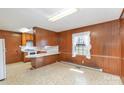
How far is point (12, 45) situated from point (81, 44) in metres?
4.40

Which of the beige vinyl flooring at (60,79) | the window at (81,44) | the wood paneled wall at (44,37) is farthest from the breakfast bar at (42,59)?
the window at (81,44)

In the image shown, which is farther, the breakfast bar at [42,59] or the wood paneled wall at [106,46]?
the breakfast bar at [42,59]

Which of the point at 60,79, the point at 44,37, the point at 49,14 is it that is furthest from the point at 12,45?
the point at 60,79

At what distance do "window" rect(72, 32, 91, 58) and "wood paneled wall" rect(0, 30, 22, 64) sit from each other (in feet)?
12.5

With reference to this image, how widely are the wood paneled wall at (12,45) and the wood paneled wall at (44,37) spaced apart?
2.17 m

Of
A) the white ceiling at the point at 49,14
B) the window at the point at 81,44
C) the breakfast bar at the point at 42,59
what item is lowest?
the breakfast bar at the point at 42,59

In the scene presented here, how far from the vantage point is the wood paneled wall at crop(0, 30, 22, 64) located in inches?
213

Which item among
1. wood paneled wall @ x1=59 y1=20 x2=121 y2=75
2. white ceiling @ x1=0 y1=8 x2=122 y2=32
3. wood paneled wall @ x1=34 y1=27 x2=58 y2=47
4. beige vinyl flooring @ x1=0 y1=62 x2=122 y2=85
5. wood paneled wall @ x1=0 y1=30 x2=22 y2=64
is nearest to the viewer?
white ceiling @ x1=0 y1=8 x2=122 y2=32

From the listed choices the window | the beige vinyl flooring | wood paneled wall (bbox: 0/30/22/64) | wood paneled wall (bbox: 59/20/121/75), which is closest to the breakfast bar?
the beige vinyl flooring

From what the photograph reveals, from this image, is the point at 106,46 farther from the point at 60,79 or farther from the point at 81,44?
the point at 60,79

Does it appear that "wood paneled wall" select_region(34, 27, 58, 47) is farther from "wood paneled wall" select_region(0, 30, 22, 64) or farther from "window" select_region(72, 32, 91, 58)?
"wood paneled wall" select_region(0, 30, 22, 64)

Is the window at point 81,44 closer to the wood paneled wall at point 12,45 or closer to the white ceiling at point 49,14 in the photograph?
the white ceiling at point 49,14

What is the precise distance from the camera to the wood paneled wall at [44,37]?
4554 millimetres
